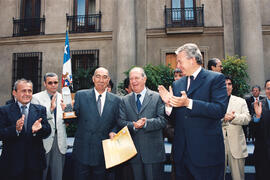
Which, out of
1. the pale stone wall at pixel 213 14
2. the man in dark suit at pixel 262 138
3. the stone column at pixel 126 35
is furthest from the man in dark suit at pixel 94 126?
the pale stone wall at pixel 213 14

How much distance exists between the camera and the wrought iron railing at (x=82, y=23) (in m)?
13.3

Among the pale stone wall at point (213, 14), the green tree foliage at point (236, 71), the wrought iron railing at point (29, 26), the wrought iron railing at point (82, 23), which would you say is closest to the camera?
the green tree foliage at point (236, 71)

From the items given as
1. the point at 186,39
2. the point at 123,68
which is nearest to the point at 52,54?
the point at 123,68

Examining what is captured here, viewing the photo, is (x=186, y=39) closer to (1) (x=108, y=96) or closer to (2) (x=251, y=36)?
(2) (x=251, y=36)

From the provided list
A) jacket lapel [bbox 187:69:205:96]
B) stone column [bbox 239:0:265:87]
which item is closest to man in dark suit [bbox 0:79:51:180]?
jacket lapel [bbox 187:69:205:96]

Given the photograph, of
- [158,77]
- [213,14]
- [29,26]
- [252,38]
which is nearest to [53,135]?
[158,77]

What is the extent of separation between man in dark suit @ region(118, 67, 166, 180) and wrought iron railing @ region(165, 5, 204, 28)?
9622mm

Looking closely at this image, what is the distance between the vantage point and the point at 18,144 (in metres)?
3.07

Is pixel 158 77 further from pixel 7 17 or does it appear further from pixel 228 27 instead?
pixel 7 17

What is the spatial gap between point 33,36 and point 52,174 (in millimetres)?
11833

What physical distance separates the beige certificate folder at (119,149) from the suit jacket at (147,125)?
0.27m

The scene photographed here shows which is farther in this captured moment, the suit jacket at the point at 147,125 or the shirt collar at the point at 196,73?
the suit jacket at the point at 147,125

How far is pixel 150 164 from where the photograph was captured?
306cm

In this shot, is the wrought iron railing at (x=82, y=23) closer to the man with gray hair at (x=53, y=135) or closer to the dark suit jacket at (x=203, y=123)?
the man with gray hair at (x=53, y=135)
